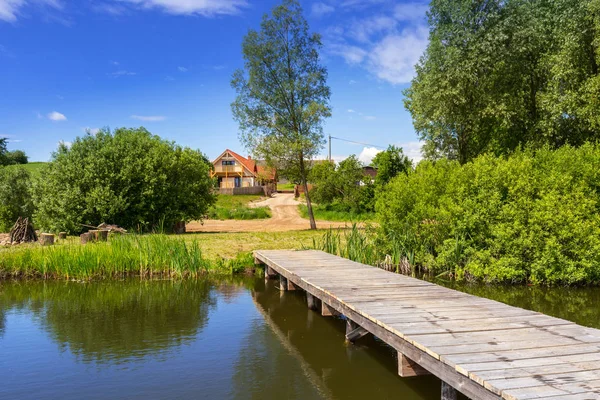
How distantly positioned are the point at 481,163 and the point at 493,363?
11356 millimetres

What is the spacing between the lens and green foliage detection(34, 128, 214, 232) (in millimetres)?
23719

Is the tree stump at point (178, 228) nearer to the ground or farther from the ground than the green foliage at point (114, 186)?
nearer to the ground

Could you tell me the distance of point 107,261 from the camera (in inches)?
568

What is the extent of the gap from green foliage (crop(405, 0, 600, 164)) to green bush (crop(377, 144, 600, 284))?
815 centimetres

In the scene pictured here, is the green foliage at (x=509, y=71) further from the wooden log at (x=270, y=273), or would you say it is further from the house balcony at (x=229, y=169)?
the house balcony at (x=229, y=169)

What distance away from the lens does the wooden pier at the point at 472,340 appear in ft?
13.7

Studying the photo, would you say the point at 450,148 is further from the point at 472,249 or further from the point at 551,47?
the point at 472,249

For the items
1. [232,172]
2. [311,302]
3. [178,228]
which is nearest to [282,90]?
[178,228]

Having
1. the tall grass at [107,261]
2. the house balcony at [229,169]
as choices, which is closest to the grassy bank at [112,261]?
the tall grass at [107,261]

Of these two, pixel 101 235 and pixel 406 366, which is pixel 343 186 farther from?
pixel 406 366

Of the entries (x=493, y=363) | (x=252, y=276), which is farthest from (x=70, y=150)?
(x=493, y=363)

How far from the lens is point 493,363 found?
4602mm

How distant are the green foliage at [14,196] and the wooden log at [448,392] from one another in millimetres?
33734

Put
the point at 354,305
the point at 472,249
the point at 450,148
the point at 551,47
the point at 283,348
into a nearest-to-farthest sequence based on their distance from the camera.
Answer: the point at 354,305, the point at 283,348, the point at 472,249, the point at 551,47, the point at 450,148
